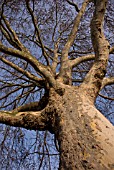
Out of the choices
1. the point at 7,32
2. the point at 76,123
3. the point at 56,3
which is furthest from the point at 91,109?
the point at 56,3

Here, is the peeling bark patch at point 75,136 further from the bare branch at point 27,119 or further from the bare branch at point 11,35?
the bare branch at point 11,35

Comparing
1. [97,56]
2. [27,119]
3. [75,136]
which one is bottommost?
[75,136]

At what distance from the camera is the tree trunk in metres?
1.88

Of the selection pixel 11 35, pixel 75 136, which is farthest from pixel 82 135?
pixel 11 35

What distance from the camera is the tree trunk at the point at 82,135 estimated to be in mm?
1882

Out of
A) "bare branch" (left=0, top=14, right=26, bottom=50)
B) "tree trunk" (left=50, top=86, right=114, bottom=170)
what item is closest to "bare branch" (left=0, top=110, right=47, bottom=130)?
"tree trunk" (left=50, top=86, right=114, bottom=170)

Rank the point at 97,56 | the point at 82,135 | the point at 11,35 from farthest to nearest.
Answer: the point at 11,35, the point at 97,56, the point at 82,135

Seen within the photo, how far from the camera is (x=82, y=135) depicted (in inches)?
83.5

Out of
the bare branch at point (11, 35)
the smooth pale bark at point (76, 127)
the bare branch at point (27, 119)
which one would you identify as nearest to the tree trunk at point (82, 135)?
the smooth pale bark at point (76, 127)

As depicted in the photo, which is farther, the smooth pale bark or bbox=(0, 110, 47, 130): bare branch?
bbox=(0, 110, 47, 130): bare branch

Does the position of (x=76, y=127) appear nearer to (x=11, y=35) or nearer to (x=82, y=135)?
(x=82, y=135)

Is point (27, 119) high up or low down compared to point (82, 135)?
up

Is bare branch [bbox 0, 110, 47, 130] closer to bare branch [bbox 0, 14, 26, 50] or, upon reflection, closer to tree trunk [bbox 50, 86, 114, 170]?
tree trunk [bbox 50, 86, 114, 170]

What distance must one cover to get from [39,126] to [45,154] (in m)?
2.34
